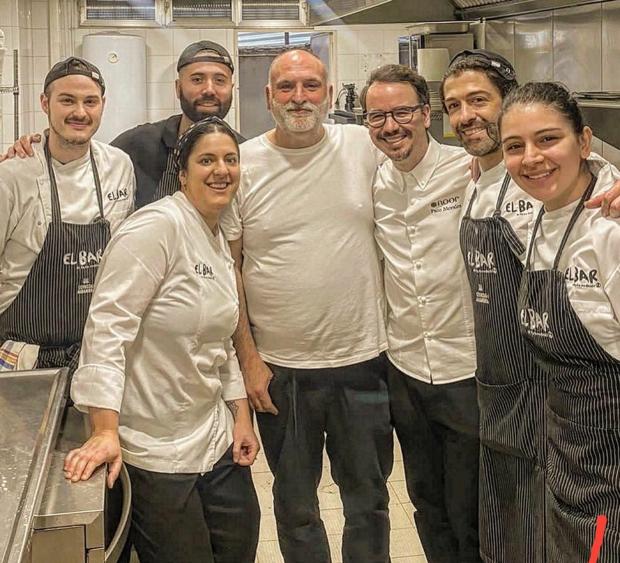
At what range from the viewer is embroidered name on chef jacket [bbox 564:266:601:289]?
142 cm

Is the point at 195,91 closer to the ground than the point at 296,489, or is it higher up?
higher up

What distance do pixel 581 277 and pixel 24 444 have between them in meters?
1.11

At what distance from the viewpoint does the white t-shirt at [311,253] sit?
6.82ft

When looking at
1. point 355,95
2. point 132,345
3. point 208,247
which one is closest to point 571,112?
point 208,247

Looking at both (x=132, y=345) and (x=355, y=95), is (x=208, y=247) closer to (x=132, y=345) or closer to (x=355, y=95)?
(x=132, y=345)

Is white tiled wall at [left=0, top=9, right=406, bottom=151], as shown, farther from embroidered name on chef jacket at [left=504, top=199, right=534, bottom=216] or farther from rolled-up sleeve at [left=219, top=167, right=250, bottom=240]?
embroidered name on chef jacket at [left=504, top=199, right=534, bottom=216]

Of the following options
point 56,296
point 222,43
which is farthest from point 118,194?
point 222,43

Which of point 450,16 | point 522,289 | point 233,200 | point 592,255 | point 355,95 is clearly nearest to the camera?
point 592,255

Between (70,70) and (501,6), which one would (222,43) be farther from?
(70,70)

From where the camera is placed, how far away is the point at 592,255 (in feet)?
4.66

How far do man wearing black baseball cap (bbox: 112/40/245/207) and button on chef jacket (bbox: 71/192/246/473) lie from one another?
60 cm

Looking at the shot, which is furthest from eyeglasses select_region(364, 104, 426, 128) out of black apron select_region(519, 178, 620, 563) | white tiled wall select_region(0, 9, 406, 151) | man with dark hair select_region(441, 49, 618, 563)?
white tiled wall select_region(0, 9, 406, 151)

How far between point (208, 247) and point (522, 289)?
2.45 feet

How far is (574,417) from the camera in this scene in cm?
150
